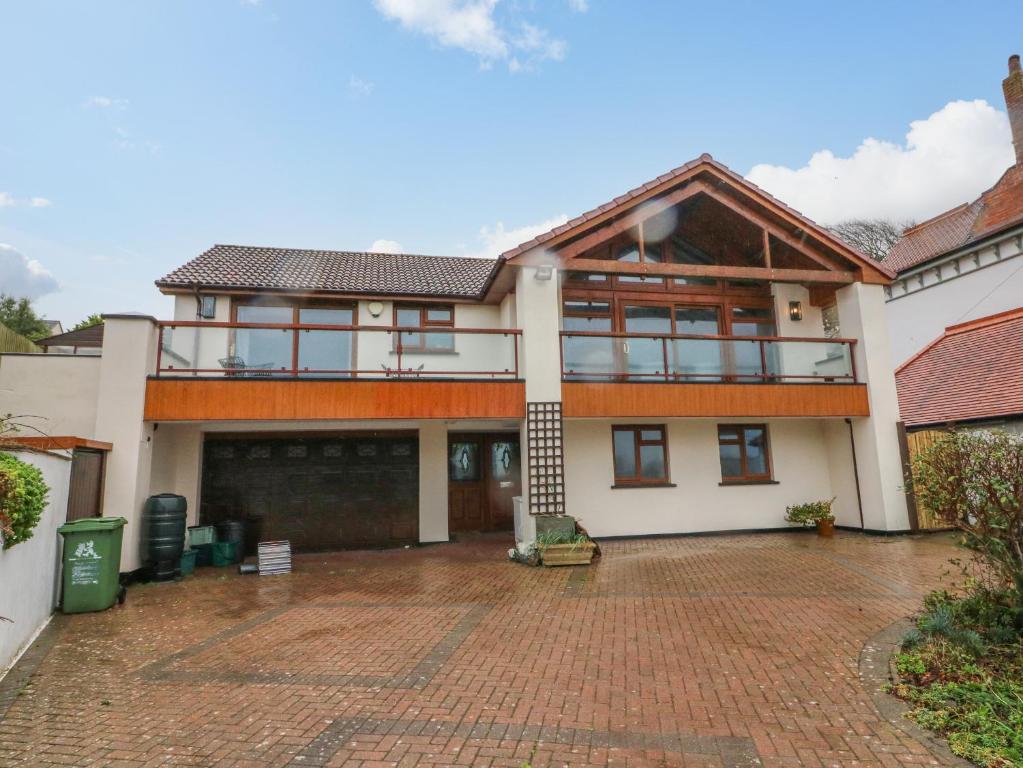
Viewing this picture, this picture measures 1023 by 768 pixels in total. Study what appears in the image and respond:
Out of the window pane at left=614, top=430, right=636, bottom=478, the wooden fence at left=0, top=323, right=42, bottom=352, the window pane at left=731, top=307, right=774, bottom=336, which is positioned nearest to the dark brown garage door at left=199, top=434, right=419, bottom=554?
the window pane at left=614, top=430, right=636, bottom=478

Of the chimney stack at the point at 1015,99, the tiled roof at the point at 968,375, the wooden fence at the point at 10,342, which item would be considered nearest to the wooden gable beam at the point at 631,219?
the tiled roof at the point at 968,375

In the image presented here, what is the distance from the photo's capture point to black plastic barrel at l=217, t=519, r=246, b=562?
416 inches

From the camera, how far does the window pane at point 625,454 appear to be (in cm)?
1188

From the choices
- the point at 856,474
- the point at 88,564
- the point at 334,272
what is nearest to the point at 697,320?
the point at 856,474

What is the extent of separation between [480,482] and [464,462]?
64 centimetres

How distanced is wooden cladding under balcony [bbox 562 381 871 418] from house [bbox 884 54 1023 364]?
851 centimetres

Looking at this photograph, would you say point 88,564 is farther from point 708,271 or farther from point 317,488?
point 708,271

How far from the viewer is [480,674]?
4547 millimetres

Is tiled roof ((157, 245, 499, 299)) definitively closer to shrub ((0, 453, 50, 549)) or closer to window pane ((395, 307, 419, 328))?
window pane ((395, 307, 419, 328))

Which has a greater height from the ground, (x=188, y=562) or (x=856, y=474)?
(x=856, y=474)

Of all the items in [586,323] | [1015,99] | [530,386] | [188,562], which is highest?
[1015,99]

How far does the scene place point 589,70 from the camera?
1302 centimetres

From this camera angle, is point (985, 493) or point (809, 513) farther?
point (809, 513)

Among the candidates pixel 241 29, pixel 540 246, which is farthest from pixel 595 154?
pixel 241 29
